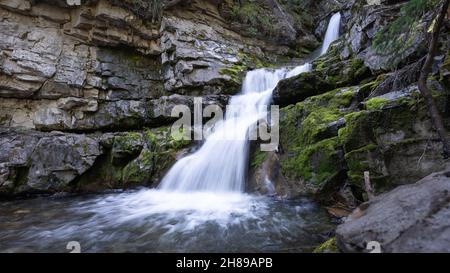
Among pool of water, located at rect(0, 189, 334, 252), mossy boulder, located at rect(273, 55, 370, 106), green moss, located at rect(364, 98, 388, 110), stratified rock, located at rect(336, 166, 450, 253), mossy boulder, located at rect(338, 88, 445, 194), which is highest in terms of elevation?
mossy boulder, located at rect(273, 55, 370, 106)

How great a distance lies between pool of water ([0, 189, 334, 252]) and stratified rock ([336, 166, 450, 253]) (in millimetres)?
1026

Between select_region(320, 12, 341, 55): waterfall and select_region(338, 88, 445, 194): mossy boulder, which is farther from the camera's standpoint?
select_region(320, 12, 341, 55): waterfall

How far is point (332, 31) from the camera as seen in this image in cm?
1356

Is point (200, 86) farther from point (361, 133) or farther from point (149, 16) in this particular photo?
point (361, 133)

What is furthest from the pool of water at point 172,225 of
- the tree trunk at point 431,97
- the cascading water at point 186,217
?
the tree trunk at point 431,97

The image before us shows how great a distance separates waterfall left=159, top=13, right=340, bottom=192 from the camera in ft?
22.3

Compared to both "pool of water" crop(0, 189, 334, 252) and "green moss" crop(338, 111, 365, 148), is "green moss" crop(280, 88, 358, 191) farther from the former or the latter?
"pool of water" crop(0, 189, 334, 252)

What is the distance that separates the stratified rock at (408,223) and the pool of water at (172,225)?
1.03 m

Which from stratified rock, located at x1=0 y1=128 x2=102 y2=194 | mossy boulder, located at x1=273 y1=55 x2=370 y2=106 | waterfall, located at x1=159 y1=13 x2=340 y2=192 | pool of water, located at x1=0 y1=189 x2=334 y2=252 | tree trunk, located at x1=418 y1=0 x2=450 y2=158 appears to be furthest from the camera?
stratified rock, located at x1=0 y1=128 x2=102 y2=194

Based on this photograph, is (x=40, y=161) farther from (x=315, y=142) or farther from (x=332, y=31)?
(x=332, y=31)

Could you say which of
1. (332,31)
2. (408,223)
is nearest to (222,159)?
(408,223)

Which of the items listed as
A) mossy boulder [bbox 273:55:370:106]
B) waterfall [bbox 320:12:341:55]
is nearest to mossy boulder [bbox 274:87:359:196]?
mossy boulder [bbox 273:55:370:106]

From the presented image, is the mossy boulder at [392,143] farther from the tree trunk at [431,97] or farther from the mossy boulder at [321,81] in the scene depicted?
→ the mossy boulder at [321,81]
